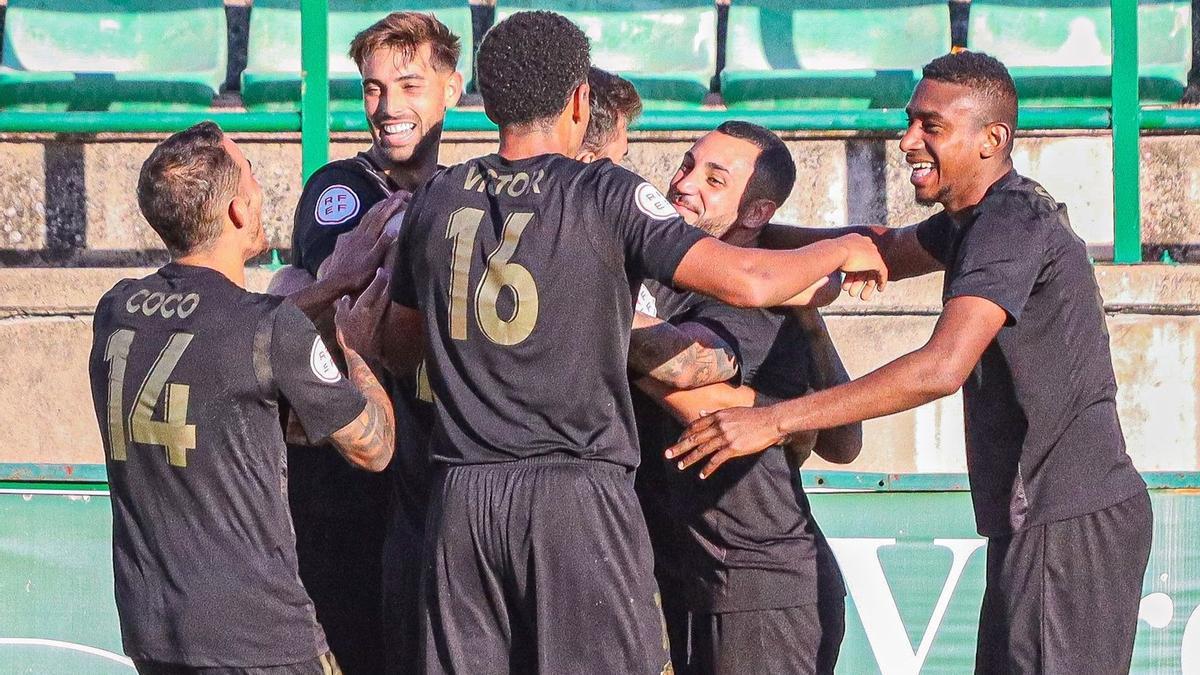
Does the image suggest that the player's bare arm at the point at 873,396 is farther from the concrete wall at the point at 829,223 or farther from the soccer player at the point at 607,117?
the concrete wall at the point at 829,223

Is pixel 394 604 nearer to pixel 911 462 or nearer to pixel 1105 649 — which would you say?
pixel 1105 649

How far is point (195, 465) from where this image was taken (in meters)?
3.86

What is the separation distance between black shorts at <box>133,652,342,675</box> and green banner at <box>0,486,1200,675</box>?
6.77ft

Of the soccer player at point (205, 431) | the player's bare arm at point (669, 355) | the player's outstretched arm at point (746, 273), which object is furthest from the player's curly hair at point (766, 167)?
the soccer player at point (205, 431)

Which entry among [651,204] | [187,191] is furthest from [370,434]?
[651,204]

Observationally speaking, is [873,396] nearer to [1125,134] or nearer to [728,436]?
[728,436]

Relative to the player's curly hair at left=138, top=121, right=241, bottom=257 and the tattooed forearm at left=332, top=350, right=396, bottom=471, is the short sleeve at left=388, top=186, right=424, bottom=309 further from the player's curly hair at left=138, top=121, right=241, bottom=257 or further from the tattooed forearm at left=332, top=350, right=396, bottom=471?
the player's curly hair at left=138, top=121, right=241, bottom=257

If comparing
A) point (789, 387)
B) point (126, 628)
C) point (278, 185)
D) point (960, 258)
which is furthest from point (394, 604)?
point (278, 185)

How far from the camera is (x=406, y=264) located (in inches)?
161

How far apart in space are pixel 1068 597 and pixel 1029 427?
1.60 ft

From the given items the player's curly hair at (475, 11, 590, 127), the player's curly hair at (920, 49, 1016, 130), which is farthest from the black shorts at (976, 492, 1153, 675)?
the player's curly hair at (475, 11, 590, 127)

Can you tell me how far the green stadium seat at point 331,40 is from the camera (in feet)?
27.3

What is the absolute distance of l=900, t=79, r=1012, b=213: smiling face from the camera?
443cm

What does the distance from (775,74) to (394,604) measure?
4.61 m
